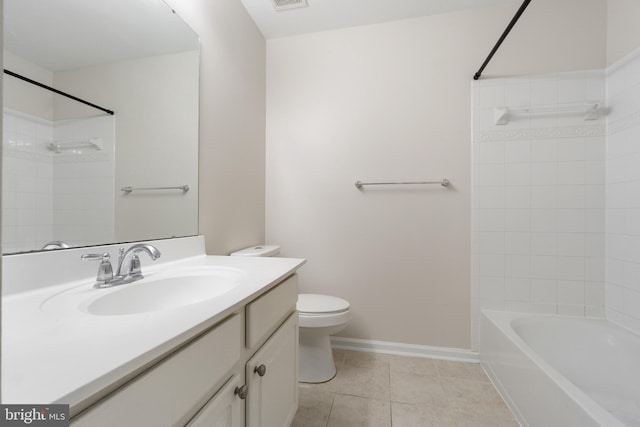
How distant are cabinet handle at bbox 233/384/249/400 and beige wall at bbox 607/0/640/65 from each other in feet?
7.98

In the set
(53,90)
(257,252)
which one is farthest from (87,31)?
(257,252)

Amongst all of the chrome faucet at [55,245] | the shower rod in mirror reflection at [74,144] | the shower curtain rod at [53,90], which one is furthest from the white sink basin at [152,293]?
the shower curtain rod at [53,90]

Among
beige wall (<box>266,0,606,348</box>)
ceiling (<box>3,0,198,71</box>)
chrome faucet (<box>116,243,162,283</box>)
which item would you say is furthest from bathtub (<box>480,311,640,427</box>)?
ceiling (<box>3,0,198,71</box>)

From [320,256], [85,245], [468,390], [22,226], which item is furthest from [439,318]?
[22,226]

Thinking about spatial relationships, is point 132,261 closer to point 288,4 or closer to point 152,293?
point 152,293

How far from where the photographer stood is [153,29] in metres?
1.11

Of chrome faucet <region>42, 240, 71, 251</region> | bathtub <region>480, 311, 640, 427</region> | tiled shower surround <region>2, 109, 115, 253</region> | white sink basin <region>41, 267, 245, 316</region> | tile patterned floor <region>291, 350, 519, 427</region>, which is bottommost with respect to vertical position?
tile patterned floor <region>291, 350, 519, 427</region>

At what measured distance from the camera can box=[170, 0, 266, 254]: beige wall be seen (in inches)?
55.2

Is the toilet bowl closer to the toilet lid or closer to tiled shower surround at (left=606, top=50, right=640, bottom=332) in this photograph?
the toilet lid

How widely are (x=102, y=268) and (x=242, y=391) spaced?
547 mm

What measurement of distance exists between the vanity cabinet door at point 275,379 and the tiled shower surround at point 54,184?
655mm

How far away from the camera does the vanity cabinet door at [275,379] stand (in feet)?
2.73

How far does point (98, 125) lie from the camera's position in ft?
2.88

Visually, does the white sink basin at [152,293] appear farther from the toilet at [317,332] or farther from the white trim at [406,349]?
the white trim at [406,349]
